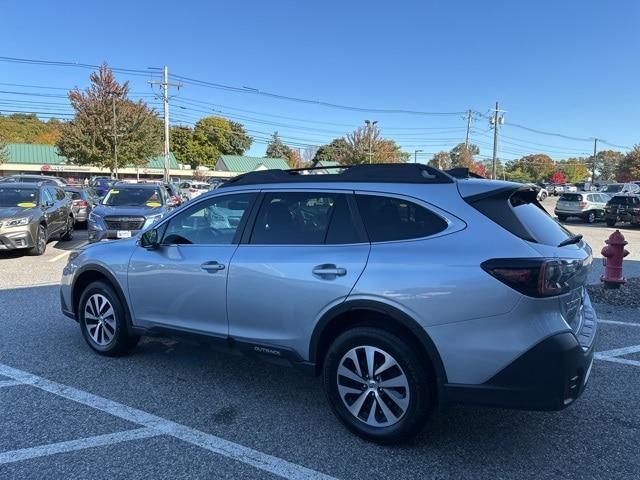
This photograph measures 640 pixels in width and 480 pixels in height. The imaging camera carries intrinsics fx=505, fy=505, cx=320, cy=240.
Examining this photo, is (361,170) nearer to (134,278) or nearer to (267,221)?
(267,221)

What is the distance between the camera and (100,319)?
4.79 m

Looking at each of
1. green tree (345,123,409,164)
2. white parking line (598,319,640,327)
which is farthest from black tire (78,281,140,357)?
green tree (345,123,409,164)

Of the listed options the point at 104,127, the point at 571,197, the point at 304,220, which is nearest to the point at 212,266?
the point at 304,220

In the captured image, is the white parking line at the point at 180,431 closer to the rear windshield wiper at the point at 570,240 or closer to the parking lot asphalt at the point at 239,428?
the parking lot asphalt at the point at 239,428

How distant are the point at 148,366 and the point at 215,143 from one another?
106143 millimetres

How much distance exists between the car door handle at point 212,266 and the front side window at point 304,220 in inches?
12.4

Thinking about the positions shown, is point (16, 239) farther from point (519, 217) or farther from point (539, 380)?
point (539, 380)

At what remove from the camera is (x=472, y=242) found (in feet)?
9.69

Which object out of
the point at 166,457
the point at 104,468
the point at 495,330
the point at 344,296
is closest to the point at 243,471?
the point at 166,457

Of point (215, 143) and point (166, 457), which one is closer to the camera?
point (166, 457)

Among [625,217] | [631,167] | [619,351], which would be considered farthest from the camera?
[631,167]

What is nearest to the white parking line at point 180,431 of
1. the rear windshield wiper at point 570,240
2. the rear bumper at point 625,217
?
the rear windshield wiper at point 570,240

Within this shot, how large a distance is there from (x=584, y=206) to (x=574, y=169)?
121m

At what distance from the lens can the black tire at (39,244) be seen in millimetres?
11268
